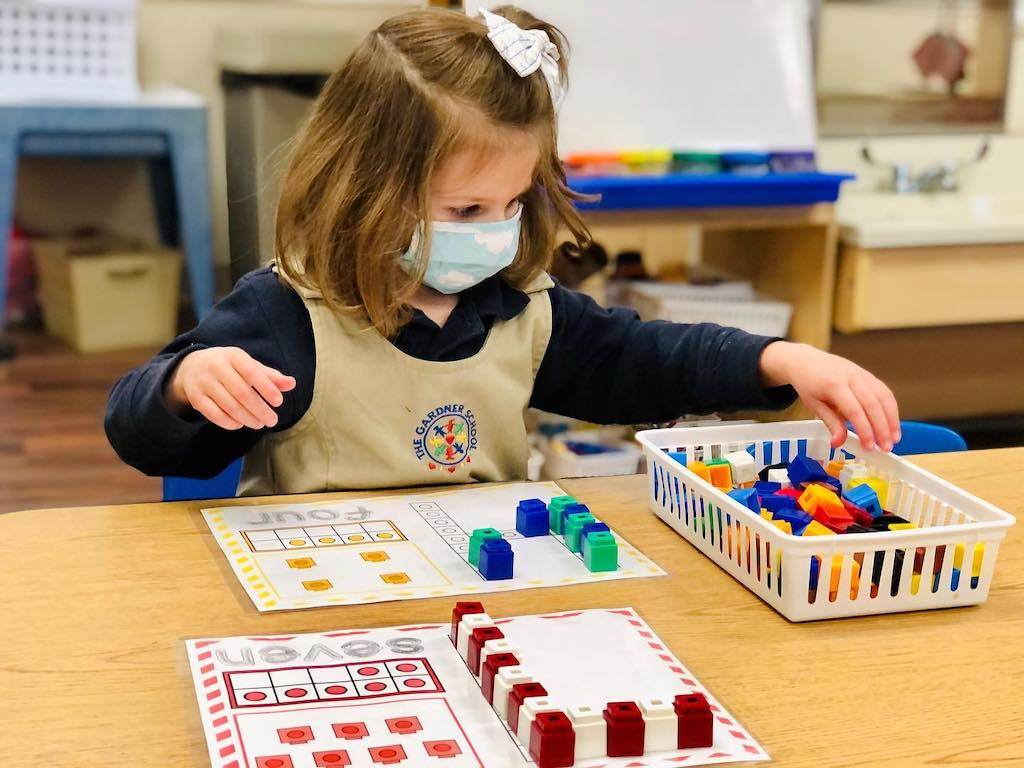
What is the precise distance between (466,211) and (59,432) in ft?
6.35

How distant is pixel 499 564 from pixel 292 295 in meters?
0.37

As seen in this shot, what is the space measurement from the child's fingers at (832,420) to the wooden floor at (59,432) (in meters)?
1.58

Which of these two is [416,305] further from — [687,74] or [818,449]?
[687,74]

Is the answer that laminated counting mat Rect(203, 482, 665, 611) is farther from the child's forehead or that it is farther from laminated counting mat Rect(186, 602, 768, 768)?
the child's forehead

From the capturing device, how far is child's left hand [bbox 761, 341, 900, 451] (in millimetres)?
892

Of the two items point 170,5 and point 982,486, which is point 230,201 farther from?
point 170,5

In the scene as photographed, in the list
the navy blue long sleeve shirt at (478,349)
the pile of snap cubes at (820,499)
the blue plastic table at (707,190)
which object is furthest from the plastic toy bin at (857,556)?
the blue plastic table at (707,190)

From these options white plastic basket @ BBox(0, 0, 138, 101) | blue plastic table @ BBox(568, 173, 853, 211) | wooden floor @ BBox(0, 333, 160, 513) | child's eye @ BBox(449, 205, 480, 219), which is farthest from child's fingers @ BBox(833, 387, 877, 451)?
white plastic basket @ BBox(0, 0, 138, 101)

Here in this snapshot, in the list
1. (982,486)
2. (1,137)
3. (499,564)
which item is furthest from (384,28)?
(1,137)

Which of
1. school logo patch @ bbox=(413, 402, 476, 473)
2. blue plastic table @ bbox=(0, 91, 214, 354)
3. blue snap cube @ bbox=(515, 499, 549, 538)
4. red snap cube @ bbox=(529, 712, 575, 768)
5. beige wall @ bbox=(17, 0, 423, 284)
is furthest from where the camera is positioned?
beige wall @ bbox=(17, 0, 423, 284)

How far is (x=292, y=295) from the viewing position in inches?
41.0

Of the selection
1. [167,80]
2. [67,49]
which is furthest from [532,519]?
[167,80]

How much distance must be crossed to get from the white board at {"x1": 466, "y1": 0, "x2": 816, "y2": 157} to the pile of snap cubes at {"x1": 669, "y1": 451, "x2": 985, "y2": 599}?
4.16ft

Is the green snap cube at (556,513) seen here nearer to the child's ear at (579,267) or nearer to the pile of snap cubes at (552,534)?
the pile of snap cubes at (552,534)
